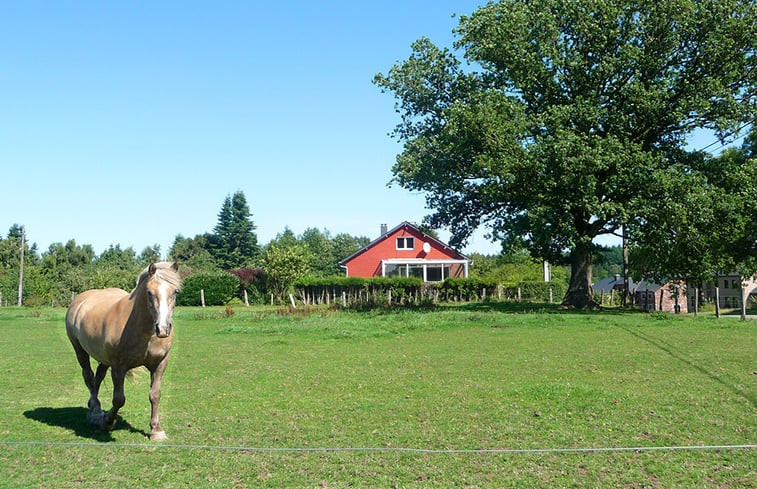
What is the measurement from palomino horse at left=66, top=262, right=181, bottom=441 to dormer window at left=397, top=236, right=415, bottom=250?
5625 centimetres

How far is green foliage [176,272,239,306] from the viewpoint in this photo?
48.0m

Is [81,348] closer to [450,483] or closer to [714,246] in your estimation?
[450,483]

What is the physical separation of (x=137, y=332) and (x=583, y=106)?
26336 millimetres

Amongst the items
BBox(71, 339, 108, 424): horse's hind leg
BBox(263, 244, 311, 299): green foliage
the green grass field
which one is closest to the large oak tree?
the green grass field

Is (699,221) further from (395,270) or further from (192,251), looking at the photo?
(192,251)

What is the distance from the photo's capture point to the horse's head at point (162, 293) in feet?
22.7

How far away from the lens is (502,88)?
104ft

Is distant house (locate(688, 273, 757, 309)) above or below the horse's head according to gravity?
below

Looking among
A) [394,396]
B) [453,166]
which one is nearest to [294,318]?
[453,166]

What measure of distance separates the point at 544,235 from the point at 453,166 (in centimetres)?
604

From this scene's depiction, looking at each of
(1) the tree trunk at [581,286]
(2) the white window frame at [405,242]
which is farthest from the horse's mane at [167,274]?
(2) the white window frame at [405,242]

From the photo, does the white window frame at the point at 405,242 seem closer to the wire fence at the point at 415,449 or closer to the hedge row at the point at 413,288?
the hedge row at the point at 413,288

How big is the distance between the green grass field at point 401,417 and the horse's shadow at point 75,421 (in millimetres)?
34

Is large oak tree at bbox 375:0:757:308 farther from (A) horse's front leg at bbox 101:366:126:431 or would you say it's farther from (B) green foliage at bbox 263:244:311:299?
(A) horse's front leg at bbox 101:366:126:431
